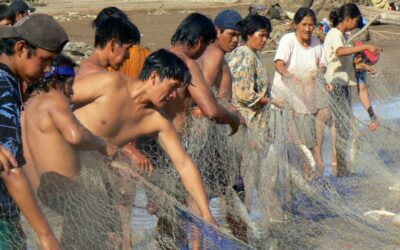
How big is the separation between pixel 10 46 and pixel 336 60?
555 centimetres

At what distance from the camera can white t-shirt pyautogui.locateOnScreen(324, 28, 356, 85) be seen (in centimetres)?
876

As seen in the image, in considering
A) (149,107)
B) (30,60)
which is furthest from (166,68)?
(30,60)

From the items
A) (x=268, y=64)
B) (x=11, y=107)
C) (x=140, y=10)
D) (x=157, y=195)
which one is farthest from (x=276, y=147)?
(x=140, y=10)

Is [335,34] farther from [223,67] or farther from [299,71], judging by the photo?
[223,67]

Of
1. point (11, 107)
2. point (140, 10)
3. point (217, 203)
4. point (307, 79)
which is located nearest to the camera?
point (11, 107)

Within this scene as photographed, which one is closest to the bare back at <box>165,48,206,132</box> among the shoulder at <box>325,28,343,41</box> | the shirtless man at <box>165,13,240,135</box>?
the shirtless man at <box>165,13,240,135</box>

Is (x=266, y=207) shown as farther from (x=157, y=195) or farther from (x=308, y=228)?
(x=157, y=195)

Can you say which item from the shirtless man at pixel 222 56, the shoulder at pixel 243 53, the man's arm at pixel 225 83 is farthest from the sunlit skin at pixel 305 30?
the man's arm at pixel 225 83

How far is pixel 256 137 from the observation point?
6.38 m

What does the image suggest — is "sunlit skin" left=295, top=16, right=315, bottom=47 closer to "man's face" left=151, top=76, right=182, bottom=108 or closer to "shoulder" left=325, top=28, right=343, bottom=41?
"shoulder" left=325, top=28, right=343, bottom=41

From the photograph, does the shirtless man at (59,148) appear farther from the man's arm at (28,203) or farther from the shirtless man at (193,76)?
the shirtless man at (193,76)

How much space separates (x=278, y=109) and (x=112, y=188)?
320cm

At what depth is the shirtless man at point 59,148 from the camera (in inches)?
154

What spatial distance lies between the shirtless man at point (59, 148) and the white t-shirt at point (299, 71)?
11.3ft
